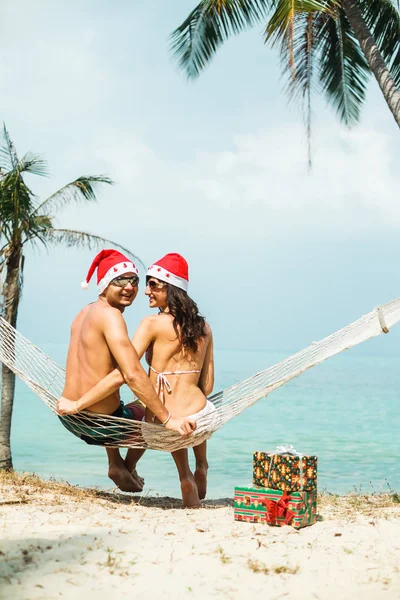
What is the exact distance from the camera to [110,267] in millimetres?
3480

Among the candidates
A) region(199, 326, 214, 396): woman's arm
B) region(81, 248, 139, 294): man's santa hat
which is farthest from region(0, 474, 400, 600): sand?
region(81, 248, 139, 294): man's santa hat

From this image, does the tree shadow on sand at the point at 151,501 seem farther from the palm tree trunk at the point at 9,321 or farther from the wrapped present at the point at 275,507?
the palm tree trunk at the point at 9,321

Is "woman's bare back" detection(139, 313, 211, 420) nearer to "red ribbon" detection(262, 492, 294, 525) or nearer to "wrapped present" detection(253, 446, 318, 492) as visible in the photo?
"wrapped present" detection(253, 446, 318, 492)

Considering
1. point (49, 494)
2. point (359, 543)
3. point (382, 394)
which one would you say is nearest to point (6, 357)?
point (49, 494)

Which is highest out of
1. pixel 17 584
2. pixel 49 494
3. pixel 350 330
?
pixel 350 330

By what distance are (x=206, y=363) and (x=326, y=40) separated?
4.84m

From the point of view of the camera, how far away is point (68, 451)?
628 inches

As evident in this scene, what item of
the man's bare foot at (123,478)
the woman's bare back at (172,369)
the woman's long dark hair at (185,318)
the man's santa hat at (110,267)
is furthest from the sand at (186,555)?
the man's santa hat at (110,267)

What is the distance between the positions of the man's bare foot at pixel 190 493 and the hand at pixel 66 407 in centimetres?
65

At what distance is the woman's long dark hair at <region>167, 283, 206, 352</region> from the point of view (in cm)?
345

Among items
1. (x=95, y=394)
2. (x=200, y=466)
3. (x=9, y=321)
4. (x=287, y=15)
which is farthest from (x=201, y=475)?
(x=9, y=321)

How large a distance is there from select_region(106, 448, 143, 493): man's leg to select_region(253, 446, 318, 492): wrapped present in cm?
79

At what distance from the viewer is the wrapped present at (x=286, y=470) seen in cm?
309

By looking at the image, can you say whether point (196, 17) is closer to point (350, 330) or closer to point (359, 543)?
point (350, 330)
